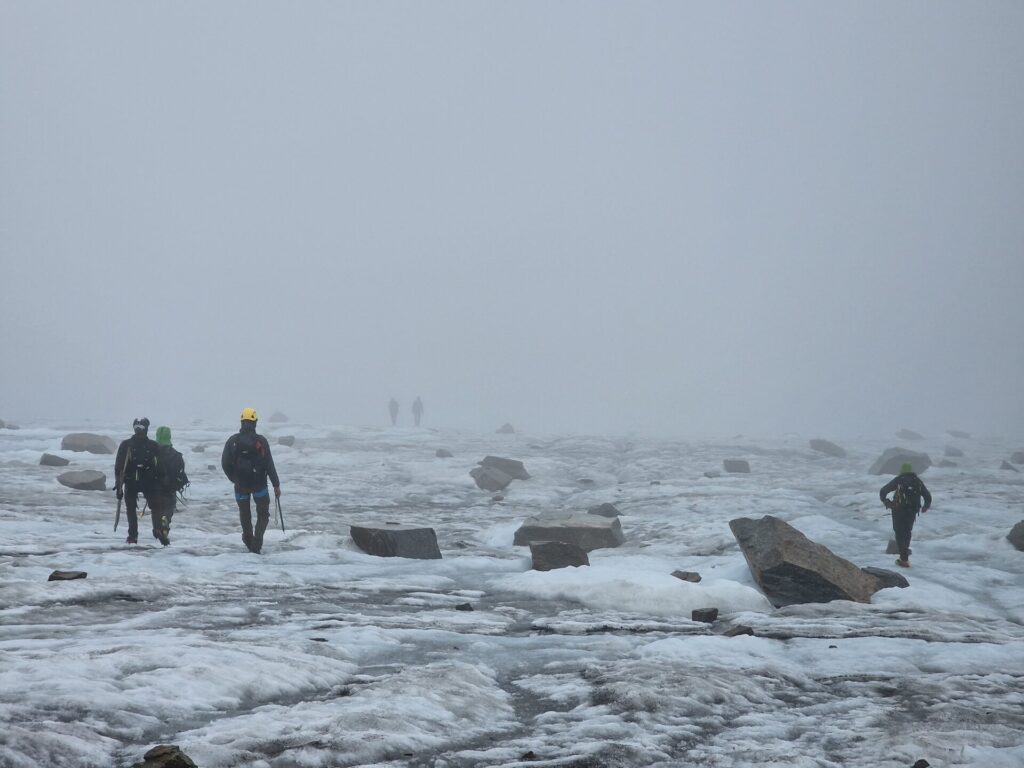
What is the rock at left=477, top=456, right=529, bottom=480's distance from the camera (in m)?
30.1

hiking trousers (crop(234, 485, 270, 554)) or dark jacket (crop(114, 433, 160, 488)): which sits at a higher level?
dark jacket (crop(114, 433, 160, 488))

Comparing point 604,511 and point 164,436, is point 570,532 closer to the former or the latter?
point 604,511

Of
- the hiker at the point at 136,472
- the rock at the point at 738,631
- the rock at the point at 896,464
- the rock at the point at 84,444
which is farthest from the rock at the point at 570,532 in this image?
the rock at the point at 84,444

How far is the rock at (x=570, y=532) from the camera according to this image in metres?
16.5

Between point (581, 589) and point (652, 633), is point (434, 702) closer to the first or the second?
point (652, 633)

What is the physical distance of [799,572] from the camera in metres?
11.5

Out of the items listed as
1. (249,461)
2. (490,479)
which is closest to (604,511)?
(490,479)

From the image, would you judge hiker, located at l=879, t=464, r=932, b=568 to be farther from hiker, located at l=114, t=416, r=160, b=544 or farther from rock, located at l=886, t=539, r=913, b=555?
hiker, located at l=114, t=416, r=160, b=544

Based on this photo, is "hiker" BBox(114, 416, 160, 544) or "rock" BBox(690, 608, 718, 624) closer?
"rock" BBox(690, 608, 718, 624)

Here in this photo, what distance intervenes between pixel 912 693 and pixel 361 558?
935cm

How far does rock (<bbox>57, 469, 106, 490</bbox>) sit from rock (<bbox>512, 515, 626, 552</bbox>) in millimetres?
12389

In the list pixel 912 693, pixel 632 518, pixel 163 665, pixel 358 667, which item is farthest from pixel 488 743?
pixel 632 518

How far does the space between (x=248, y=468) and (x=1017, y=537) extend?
643 inches

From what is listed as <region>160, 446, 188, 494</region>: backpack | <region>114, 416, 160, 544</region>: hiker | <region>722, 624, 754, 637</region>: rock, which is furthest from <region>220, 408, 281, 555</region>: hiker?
<region>722, 624, 754, 637</region>: rock
